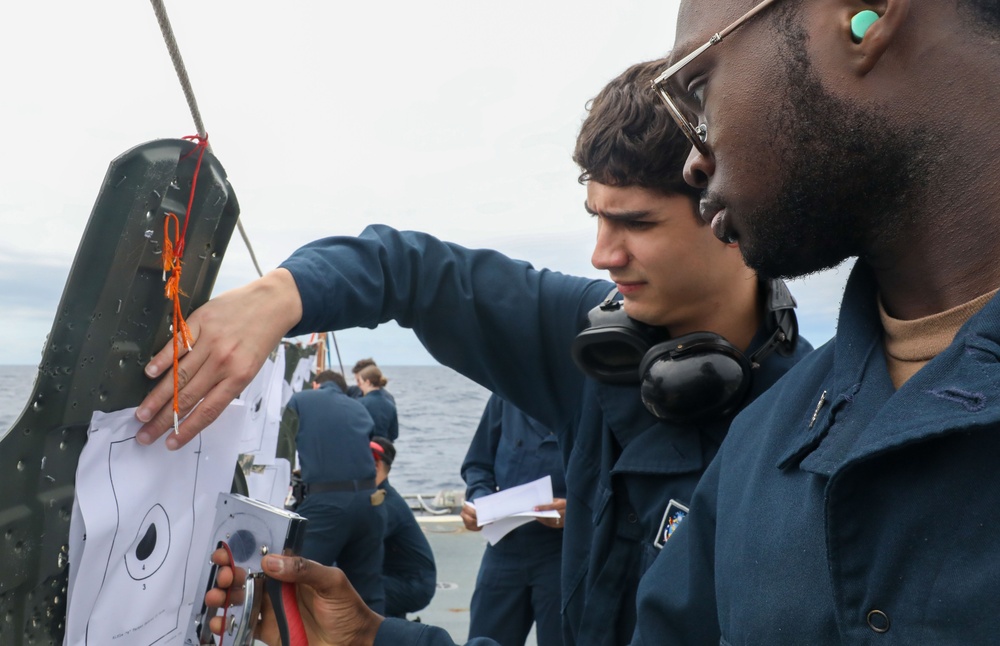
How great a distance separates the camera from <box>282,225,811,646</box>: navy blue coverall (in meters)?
1.59

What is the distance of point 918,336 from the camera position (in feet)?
3.11

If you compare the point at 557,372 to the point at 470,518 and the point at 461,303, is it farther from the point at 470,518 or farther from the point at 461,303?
the point at 470,518

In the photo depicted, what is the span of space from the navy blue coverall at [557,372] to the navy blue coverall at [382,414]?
592 centimetres

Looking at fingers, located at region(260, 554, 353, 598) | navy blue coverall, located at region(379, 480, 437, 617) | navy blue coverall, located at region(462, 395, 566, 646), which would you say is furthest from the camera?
navy blue coverall, located at region(379, 480, 437, 617)

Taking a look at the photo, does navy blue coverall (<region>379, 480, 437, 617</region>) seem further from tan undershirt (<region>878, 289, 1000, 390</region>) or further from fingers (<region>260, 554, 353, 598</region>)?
tan undershirt (<region>878, 289, 1000, 390</region>)

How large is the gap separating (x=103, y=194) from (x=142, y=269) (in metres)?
0.11

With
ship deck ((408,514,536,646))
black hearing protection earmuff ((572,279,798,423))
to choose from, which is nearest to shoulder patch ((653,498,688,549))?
black hearing protection earmuff ((572,279,798,423))

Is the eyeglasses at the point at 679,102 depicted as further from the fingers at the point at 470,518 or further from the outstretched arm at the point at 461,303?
the fingers at the point at 470,518

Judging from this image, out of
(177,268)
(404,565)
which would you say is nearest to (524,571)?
(404,565)

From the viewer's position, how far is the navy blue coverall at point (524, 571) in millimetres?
3736

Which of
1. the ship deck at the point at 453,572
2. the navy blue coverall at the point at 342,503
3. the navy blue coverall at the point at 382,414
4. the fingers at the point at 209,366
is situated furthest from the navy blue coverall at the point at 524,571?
the navy blue coverall at the point at 382,414

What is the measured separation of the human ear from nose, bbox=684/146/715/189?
0.67ft

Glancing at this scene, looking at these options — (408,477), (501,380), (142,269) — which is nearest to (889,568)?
(142,269)

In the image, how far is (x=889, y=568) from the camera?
31.8 inches
